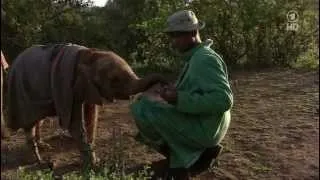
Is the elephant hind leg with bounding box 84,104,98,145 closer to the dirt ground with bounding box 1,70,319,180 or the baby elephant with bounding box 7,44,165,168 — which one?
the baby elephant with bounding box 7,44,165,168

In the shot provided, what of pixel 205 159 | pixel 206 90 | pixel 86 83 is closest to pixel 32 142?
pixel 86 83

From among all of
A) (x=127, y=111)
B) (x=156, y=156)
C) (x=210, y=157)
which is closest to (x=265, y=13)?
(x=127, y=111)

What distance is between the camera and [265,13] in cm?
1180

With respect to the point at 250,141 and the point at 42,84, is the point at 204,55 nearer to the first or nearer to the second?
the point at 42,84

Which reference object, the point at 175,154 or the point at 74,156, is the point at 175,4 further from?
the point at 175,154

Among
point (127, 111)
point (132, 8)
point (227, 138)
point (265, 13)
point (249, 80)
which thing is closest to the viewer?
point (227, 138)

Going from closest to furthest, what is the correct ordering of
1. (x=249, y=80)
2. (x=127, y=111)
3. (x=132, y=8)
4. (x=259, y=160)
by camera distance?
(x=259, y=160) < (x=127, y=111) < (x=249, y=80) < (x=132, y=8)

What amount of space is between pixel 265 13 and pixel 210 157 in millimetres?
7063

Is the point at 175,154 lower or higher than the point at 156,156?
higher

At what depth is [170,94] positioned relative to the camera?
189 inches

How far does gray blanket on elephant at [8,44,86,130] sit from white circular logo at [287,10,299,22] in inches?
260

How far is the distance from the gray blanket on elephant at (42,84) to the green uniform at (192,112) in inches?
40.4

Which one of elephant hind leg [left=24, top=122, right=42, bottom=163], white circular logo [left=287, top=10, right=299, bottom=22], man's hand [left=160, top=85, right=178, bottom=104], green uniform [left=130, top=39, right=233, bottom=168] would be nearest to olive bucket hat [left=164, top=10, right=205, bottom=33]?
green uniform [left=130, top=39, right=233, bottom=168]

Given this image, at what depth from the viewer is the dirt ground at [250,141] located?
5.95 m
